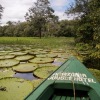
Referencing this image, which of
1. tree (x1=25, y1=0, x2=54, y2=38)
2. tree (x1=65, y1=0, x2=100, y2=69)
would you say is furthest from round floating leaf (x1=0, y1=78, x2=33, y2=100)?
tree (x1=25, y1=0, x2=54, y2=38)

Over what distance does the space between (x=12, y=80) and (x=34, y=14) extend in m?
25.5

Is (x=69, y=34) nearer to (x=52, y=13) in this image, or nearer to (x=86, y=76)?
(x=52, y=13)

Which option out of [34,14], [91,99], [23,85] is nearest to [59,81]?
[91,99]

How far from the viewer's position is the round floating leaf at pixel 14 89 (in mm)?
4101

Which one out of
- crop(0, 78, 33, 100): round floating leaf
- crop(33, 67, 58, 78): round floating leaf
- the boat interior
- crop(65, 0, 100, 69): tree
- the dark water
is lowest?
the dark water

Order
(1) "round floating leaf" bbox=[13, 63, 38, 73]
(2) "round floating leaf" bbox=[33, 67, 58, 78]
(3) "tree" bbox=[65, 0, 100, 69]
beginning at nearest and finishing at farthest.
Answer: (2) "round floating leaf" bbox=[33, 67, 58, 78] → (3) "tree" bbox=[65, 0, 100, 69] → (1) "round floating leaf" bbox=[13, 63, 38, 73]

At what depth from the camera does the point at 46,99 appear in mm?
3041

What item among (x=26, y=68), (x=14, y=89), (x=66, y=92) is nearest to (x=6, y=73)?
(x=26, y=68)

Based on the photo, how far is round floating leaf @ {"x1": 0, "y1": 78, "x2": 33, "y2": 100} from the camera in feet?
13.5

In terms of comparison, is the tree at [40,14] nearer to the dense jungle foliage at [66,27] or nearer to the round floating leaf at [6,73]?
the dense jungle foliage at [66,27]

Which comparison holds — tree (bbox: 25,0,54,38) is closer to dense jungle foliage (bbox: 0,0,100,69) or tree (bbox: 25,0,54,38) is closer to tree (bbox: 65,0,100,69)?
dense jungle foliage (bbox: 0,0,100,69)

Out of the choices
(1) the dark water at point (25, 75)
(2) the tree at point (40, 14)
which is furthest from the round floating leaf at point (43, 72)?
(2) the tree at point (40, 14)

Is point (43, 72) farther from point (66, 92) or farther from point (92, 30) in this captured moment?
point (92, 30)

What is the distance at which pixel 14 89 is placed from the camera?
453 cm
